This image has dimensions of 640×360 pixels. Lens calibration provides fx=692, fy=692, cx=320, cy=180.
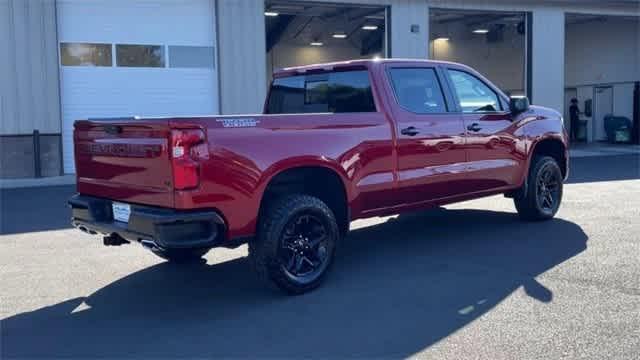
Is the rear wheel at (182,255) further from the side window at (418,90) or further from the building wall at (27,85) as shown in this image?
the building wall at (27,85)

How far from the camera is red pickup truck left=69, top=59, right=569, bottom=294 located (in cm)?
509

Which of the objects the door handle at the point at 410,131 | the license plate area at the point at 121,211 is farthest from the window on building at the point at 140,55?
the license plate area at the point at 121,211

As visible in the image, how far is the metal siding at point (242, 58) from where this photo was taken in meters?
18.1

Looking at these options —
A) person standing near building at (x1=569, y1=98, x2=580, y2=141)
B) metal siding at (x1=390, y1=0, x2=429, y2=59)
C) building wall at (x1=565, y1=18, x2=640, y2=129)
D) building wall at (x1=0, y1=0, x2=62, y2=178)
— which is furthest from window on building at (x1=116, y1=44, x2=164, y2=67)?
building wall at (x1=565, y1=18, x2=640, y2=129)

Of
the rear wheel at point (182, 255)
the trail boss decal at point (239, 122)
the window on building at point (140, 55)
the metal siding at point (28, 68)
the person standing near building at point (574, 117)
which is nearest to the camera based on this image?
the trail boss decal at point (239, 122)

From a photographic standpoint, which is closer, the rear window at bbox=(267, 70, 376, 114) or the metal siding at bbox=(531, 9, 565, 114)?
the rear window at bbox=(267, 70, 376, 114)

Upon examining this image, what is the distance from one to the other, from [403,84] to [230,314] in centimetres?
300

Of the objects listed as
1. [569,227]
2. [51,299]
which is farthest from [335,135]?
[569,227]

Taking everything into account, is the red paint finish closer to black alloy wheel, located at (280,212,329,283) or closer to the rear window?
the rear window

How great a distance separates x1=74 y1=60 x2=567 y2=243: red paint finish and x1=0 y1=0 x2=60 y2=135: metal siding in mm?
11013

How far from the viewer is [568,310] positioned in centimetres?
517

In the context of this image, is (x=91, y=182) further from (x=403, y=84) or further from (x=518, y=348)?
(x=518, y=348)

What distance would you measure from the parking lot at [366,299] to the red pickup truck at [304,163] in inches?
17.3

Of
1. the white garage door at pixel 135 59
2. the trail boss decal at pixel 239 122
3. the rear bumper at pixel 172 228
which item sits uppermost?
the white garage door at pixel 135 59
